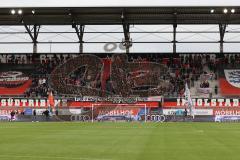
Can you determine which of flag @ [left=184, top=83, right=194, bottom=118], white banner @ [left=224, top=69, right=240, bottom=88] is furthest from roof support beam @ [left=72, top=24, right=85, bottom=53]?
white banner @ [left=224, top=69, right=240, bottom=88]

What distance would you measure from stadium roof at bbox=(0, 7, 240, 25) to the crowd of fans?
23.1 feet

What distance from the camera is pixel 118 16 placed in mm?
62250

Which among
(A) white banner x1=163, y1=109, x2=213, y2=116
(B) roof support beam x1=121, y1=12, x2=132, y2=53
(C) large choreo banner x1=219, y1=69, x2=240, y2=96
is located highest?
(B) roof support beam x1=121, y1=12, x2=132, y2=53

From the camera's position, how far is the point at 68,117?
203ft

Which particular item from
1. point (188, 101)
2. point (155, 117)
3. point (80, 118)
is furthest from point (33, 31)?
point (188, 101)

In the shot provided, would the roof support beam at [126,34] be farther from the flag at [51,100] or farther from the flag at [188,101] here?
the flag at [51,100]

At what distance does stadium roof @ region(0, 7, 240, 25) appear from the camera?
59.5 m

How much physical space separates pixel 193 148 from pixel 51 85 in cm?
4926

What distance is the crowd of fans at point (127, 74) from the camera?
67.4 m

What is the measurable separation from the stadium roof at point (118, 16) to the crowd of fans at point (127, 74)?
277 inches

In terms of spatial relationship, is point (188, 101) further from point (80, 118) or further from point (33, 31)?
point (33, 31)

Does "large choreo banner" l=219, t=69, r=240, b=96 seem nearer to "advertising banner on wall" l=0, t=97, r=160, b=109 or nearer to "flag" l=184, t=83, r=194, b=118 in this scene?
"flag" l=184, t=83, r=194, b=118

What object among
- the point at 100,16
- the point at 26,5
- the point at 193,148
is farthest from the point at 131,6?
the point at 193,148

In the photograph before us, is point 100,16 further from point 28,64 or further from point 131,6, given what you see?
point 28,64
